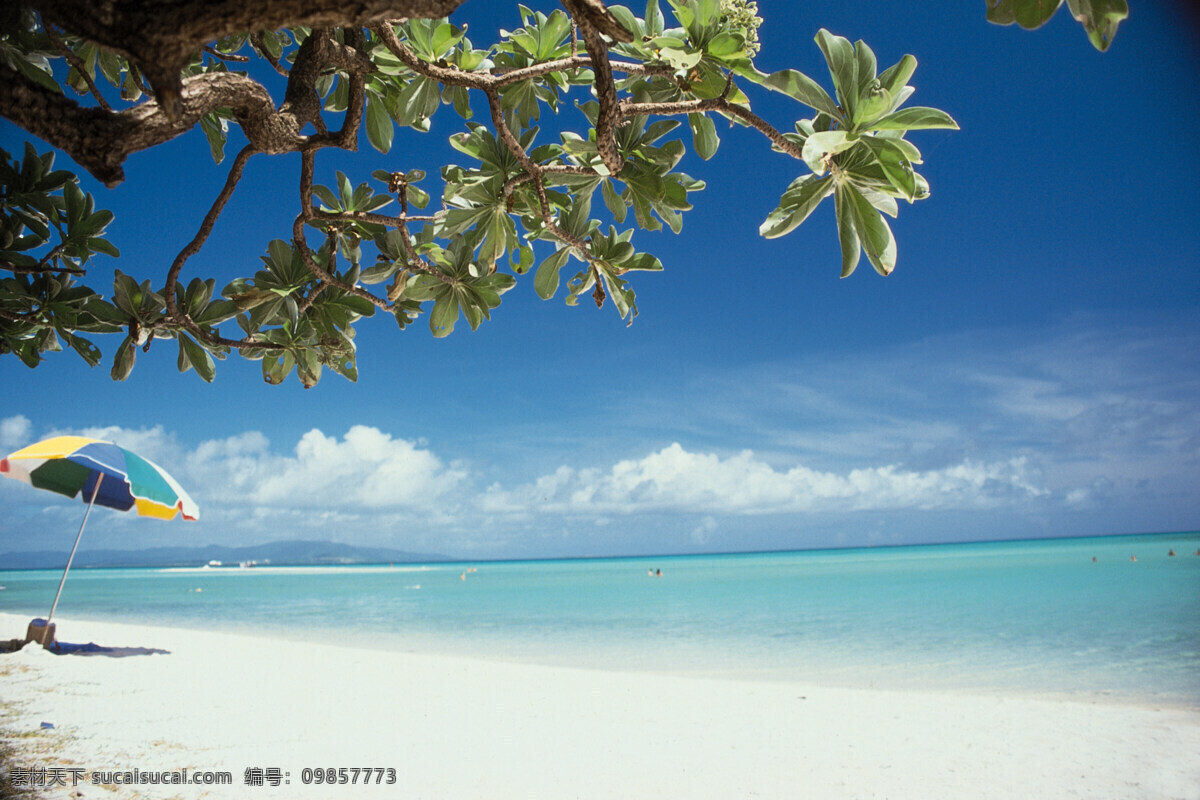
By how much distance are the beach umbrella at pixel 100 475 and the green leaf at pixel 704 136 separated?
6.81 m

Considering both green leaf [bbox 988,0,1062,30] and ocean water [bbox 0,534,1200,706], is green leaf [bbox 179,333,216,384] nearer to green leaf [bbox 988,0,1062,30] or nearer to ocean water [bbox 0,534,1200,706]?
green leaf [bbox 988,0,1062,30]

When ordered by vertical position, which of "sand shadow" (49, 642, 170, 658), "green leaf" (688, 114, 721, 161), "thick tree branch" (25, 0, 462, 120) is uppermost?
"green leaf" (688, 114, 721, 161)

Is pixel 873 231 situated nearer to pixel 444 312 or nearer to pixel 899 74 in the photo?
pixel 899 74

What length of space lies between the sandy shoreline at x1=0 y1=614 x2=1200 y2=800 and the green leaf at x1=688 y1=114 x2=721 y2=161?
10.6 ft

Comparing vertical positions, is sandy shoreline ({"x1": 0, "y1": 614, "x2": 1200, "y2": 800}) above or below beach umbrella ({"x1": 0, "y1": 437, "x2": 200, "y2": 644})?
below

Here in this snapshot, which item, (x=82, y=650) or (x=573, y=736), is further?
(x=82, y=650)

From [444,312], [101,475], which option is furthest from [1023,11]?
[101,475]

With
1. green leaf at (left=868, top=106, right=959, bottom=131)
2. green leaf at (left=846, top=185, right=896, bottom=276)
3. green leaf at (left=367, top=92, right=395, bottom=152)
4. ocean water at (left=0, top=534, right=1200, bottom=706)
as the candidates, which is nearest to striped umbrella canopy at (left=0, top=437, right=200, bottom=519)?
ocean water at (left=0, top=534, right=1200, bottom=706)

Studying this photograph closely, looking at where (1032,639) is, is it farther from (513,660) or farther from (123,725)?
(123,725)

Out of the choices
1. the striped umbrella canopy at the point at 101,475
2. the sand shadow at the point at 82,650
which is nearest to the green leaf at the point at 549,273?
the striped umbrella canopy at the point at 101,475

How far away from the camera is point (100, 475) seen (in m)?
6.66

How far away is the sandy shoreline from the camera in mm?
3514

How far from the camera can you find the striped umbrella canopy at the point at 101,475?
595 cm

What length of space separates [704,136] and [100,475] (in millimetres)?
7720
